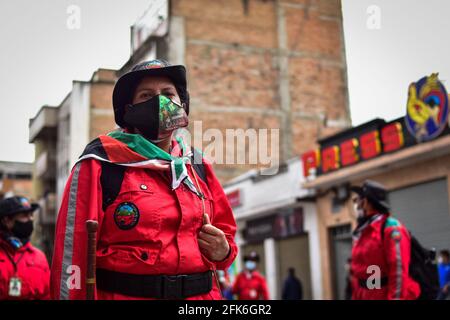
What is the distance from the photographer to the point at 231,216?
10.9 ft

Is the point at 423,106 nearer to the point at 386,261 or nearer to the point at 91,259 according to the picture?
the point at 386,261

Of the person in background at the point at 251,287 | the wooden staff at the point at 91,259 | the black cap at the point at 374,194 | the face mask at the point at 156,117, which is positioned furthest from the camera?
the person in background at the point at 251,287

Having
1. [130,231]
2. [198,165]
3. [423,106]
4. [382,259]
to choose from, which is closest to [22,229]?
[382,259]

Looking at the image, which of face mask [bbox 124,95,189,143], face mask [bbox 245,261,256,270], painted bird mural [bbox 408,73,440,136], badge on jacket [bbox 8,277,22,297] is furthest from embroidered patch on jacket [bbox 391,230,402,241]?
face mask [bbox 245,261,256,270]

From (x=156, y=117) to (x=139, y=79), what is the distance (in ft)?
0.78

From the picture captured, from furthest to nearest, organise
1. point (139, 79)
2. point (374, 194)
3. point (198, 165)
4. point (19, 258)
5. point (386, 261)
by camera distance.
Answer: point (374, 194)
point (19, 258)
point (386, 261)
point (198, 165)
point (139, 79)

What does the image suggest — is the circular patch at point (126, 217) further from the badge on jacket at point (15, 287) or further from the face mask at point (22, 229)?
the face mask at point (22, 229)

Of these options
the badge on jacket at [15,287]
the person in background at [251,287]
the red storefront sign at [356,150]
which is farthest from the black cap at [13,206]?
the red storefront sign at [356,150]

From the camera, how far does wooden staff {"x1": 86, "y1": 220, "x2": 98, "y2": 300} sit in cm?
249

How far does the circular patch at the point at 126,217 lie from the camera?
2764 millimetres

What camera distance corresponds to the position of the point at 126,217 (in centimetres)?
277

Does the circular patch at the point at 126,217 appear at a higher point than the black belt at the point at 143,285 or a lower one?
higher

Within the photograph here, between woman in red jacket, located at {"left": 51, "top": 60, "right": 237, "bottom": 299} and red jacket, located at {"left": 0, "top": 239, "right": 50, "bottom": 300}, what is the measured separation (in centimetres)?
371

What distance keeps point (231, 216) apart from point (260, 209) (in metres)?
20.8
